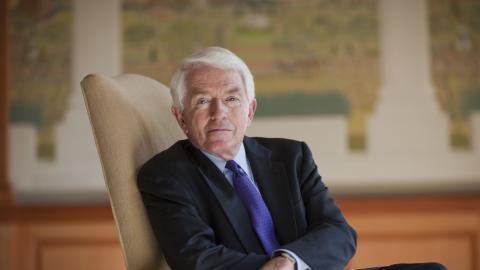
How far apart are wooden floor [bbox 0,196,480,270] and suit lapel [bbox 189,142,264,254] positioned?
2.44 m

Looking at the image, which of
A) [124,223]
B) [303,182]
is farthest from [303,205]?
[124,223]

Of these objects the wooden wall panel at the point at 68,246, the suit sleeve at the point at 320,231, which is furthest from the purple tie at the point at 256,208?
the wooden wall panel at the point at 68,246

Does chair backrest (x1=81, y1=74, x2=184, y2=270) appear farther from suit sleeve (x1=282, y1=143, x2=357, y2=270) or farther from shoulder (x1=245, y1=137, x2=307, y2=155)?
suit sleeve (x1=282, y1=143, x2=357, y2=270)

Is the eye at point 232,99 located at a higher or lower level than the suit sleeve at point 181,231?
higher

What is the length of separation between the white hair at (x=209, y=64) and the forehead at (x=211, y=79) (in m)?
0.02

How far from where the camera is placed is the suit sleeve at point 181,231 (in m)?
2.35

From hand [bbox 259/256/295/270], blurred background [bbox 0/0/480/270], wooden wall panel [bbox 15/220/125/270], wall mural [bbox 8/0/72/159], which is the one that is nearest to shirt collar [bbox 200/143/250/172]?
hand [bbox 259/256/295/270]

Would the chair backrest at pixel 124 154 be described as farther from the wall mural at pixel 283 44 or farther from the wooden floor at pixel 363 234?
the wooden floor at pixel 363 234

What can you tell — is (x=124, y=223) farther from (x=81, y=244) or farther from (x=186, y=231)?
(x=81, y=244)

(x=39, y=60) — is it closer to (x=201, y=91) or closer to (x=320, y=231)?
(x=201, y=91)

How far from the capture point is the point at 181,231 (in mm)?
2393

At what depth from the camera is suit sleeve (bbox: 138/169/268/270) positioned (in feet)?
7.71

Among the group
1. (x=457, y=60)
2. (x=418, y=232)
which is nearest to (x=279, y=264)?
(x=418, y=232)

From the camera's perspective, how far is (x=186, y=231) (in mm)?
2385
